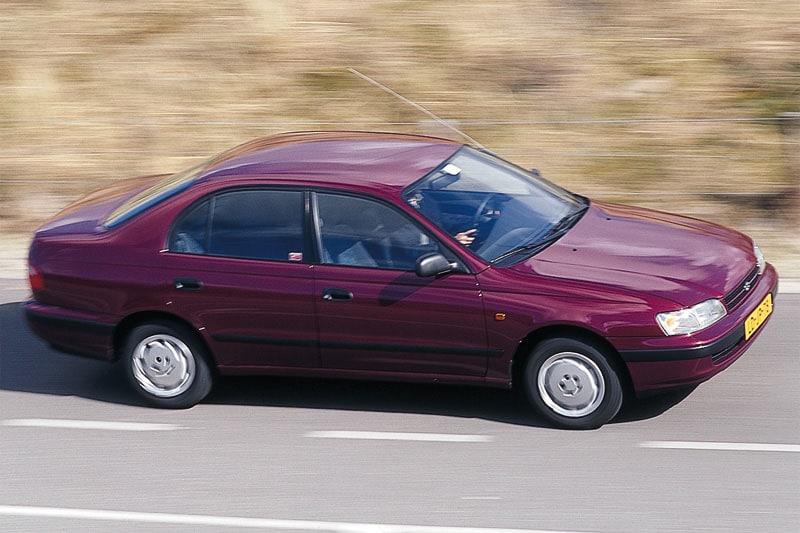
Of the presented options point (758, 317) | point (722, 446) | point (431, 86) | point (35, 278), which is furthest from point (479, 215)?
point (431, 86)

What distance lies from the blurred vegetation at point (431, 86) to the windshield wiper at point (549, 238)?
388 centimetres

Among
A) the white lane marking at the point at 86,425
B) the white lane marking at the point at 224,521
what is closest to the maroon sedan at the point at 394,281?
the white lane marking at the point at 86,425

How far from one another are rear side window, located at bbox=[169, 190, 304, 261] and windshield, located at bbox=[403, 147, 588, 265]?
697mm

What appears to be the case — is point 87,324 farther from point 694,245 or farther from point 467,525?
point 694,245

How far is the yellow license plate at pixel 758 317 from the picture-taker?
631 cm

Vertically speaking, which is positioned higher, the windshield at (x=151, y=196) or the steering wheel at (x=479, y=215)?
the windshield at (x=151, y=196)

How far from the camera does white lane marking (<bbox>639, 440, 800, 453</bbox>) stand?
6035 millimetres

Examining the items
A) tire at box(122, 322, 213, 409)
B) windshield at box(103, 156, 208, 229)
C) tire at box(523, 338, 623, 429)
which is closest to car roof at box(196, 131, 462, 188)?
windshield at box(103, 156, 208, 229)

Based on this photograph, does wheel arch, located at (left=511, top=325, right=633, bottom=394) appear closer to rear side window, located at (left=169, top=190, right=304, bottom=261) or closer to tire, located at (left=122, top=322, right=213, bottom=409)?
rear side window, located at (left=169, top=190, right=304, bottom=261)

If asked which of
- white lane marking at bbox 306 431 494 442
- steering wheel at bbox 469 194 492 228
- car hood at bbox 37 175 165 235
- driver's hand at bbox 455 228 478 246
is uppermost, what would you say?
car hood at bbox 37 175 165 235

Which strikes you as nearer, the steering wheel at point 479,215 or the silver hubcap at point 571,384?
the silver hubcap at point 571,384

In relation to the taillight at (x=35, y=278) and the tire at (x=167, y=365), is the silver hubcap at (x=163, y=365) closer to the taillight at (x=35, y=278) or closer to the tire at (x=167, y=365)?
the tire at (x=167, y=365)

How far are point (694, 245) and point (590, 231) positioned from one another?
0.61 metres

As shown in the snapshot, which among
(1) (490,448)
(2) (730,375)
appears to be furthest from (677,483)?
(2) (730,375)
